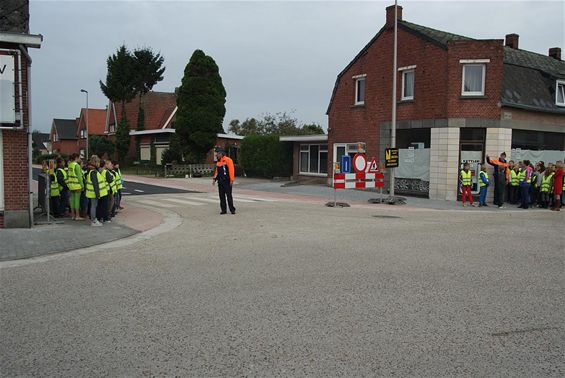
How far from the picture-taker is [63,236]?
10.1 metres

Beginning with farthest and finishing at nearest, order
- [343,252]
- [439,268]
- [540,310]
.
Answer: [343,252], [439,268], [540,310]

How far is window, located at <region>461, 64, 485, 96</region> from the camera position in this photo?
20.0 meters

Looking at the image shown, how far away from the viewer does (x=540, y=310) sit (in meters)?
Result: 5.46

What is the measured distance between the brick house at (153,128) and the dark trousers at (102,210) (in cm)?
3096

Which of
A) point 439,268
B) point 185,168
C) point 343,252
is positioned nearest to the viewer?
point 439,268

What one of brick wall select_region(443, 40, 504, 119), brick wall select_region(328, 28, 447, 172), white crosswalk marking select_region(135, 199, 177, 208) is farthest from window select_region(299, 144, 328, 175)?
white crosswalk marking select_region(135, 199, 177, 208)

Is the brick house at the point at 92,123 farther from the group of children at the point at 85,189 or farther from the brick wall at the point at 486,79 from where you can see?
the group of children at the point at 85,189

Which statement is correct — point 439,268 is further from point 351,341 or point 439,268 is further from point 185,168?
point 185,168

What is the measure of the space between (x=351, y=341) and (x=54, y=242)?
7.03 m

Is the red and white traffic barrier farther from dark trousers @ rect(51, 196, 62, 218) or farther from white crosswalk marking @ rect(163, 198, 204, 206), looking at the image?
dark trousers @ rect(51, 196, 62, 218)

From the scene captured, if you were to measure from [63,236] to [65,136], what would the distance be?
242 ft

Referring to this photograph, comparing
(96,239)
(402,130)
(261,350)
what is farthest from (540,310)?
(402,130)

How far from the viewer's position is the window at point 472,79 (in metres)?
20.0

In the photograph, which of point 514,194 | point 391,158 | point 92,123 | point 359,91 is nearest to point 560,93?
point 514,194
